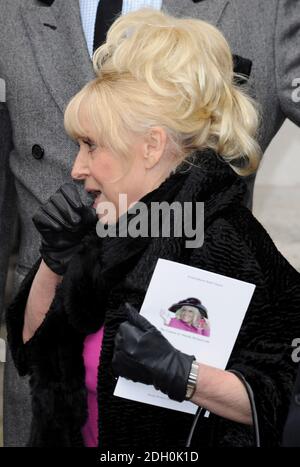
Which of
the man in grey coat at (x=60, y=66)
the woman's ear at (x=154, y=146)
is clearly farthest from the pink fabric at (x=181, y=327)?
the man in grey coat at (x=60, y=66)

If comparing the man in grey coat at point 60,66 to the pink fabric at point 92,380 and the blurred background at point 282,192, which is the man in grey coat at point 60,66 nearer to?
the pink fabric at point 92,380

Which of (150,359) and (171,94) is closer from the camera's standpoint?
(150,359)

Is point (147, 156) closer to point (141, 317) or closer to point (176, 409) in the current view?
point (141, 317)

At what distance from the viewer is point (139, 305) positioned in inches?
Result: 82.4

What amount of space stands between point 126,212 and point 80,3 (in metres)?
0.67

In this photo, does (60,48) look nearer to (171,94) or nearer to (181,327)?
(171,94)

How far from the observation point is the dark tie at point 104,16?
8.20 feet

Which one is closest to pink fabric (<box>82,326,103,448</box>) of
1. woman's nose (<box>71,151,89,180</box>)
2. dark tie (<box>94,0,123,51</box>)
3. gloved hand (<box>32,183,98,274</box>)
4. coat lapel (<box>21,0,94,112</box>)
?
gloved hand (<box>32,183,98,274</box>)

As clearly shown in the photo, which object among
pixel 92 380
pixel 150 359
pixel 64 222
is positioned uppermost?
pixel 64 222

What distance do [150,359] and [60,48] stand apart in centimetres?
93

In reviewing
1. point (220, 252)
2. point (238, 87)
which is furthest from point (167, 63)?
point (220, 252)

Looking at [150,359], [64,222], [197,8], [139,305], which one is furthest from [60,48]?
[150,359]

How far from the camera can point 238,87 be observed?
2.31m

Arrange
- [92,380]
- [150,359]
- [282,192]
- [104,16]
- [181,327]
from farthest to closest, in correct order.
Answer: [282,192]
[104,16]
[92,380]
[181,327]
[150,359]
